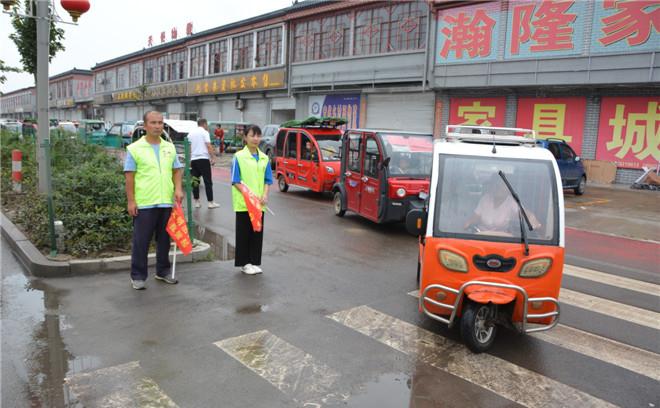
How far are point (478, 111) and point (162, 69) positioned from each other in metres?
33.9

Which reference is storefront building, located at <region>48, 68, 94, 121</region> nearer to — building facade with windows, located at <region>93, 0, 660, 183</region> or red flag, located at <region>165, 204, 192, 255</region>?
building facade with windows, located at <region>93, 0, 660, 183</region>

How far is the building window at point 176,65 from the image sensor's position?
44.8 meters

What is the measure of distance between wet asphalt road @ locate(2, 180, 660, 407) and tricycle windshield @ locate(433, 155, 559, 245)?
1.05 m

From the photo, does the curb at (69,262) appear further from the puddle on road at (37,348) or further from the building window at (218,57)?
the building window at (218,57)

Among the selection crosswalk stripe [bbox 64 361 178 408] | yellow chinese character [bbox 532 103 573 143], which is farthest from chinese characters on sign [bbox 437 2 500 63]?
crosswalk stripe [bbox 64 361 178 408]

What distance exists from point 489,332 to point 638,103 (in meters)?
17.4

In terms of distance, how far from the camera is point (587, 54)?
19.2m

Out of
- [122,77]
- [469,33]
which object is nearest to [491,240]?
[469,33]

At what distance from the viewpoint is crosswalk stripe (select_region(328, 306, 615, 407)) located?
4000 millimetres

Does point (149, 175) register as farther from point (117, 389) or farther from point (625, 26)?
point (625, 26)

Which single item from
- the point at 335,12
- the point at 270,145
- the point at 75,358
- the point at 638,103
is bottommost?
the point at 75,358

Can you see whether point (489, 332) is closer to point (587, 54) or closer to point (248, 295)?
point (248, 295)

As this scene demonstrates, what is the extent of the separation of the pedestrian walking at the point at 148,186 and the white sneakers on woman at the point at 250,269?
1.15 meters

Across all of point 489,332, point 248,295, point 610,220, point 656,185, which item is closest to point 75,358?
point 248,295
